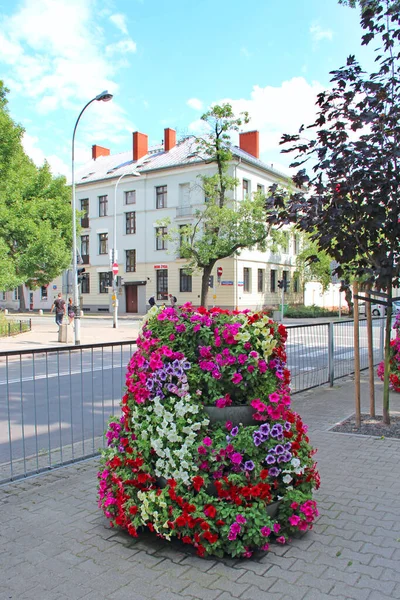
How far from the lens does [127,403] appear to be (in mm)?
3621

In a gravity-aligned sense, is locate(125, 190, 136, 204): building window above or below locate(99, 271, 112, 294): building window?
above

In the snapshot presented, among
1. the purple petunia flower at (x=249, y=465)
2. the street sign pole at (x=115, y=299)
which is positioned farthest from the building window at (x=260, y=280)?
the purple petunia flower at (x=249, y=465)

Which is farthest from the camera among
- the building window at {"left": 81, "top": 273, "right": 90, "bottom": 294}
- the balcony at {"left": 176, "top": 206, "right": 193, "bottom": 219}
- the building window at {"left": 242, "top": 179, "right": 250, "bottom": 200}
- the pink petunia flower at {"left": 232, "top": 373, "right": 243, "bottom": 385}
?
the building window at {"left": 81, "top": 273, "right": 90, "bottom": 294}

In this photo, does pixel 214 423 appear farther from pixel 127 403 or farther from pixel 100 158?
pixel 100 158

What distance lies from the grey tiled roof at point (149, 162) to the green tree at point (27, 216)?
1631 centimetres

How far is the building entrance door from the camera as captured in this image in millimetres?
48188

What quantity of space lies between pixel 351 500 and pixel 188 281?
41091mm

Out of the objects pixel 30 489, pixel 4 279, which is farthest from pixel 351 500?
pixel 4 279

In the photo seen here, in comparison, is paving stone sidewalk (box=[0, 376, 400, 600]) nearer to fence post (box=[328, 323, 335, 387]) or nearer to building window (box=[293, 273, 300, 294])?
fence post (box=[328, 323, 335, 387])

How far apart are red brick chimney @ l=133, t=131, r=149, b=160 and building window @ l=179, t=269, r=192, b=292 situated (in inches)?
545

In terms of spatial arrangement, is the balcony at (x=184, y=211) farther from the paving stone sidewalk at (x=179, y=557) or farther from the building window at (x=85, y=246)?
the paving stone sidewalk at (x=179, y=557)

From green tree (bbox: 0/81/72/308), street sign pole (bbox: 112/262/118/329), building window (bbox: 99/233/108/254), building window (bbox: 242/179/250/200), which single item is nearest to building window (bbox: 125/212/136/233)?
building window (bbox: 99/233/108/254)

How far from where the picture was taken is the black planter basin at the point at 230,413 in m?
3.43

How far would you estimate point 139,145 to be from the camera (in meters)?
50.8
